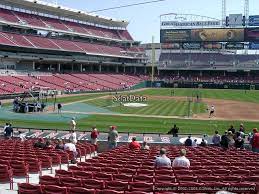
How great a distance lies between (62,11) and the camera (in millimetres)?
106125

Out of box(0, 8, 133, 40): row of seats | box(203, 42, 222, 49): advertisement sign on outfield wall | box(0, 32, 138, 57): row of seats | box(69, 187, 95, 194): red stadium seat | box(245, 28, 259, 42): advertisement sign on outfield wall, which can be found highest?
box(0, 8, 133, 40): row of seats

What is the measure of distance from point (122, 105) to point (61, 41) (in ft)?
156


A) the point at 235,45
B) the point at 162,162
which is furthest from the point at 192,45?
the point at 162,162

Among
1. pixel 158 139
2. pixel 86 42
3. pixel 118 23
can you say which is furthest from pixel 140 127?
pixel 118 23

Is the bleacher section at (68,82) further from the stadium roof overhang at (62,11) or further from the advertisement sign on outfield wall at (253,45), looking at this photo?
the advertisement sign on outfield wall at (253,45)

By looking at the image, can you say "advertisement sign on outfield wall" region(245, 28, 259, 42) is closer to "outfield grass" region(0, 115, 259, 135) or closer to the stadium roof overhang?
the stadium roof overhang

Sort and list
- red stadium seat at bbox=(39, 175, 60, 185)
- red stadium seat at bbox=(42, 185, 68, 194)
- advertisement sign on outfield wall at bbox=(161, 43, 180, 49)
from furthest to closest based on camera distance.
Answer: advertisement sign on outfield wall at bbox=(161, 43, 180, 49)
red stadium seat at bbox=(39, 175, 60, 185)
red stadium seat at bbox=(42, 185, 68, 194)

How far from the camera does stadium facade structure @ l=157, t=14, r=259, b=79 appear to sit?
371 feet

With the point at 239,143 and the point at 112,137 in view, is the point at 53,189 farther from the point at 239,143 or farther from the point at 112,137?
the point at 239,143

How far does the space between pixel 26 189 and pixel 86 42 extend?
338 ft

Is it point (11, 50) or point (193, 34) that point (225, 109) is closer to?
point (11, 50)

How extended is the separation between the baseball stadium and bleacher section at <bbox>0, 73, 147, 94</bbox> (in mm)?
338

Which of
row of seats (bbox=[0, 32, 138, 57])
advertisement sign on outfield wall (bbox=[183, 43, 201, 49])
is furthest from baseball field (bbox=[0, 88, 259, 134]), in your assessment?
advertisement sign on outfield wall (bbox=[183, 43, 201, 49])

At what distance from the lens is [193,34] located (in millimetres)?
111625
